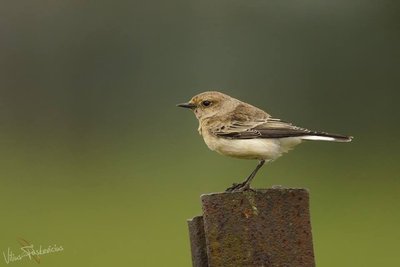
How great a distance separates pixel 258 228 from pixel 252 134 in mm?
2486

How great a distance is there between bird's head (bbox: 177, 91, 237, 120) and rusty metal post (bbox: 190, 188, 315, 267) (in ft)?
10.0

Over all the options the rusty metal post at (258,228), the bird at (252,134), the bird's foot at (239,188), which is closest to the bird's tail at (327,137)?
the bird at (252,134)

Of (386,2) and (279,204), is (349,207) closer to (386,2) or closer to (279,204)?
(386,2)

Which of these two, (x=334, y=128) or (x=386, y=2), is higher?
(x=386, y=2)

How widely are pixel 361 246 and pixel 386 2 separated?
9.35 metres

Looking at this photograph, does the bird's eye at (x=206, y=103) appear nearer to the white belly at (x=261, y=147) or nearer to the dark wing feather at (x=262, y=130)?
the dark wing feather at (x=262, y=130)

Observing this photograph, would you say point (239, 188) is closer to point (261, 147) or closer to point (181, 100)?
point (261, 147)

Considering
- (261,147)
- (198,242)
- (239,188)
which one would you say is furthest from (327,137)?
(198,242)

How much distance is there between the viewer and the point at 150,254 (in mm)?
12883

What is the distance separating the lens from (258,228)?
5180mm

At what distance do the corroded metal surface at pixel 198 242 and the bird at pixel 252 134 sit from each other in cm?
182

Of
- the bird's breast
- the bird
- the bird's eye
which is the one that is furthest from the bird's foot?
the bird's eye

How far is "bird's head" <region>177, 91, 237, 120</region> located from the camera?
8.44 meters

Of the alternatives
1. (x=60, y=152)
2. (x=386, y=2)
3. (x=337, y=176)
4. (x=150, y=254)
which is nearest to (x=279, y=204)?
(x=150, y=254)
